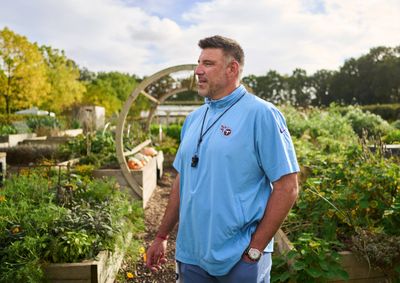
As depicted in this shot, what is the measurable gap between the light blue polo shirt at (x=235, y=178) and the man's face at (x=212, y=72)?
0.14m

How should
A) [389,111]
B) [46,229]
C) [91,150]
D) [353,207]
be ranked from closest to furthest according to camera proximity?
1. [46,229]
2. [353,207]
3. [91,150]
4. [389,111]

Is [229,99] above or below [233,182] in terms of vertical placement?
above

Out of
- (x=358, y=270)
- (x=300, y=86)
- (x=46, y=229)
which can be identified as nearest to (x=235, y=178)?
(x=358, y=270)

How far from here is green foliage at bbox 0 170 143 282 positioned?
2.90 metres

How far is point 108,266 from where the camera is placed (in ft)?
11.2

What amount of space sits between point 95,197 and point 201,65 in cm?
307

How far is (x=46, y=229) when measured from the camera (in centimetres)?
320

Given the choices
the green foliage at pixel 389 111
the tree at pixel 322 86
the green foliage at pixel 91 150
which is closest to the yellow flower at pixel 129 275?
the green foliage at pixel 91 150

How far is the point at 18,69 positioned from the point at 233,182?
73.8 ft

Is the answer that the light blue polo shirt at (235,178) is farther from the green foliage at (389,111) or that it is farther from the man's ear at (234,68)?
the green foliage at (389,111)

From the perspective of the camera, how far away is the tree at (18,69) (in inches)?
853

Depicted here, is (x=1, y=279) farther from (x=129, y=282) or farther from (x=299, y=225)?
(x=299, y=225)

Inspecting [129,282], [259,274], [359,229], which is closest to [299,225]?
[359,229]

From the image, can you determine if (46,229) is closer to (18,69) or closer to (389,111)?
(18,69)
